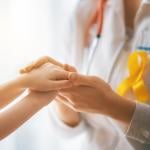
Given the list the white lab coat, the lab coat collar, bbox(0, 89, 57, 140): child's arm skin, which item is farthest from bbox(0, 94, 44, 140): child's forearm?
the lab coat collar

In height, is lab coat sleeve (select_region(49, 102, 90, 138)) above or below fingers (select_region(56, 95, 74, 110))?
below

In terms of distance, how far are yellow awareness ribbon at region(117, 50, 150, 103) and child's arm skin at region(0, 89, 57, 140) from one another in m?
0.20

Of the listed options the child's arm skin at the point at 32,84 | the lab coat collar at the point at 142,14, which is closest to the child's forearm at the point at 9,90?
the child's arm skin at the point at 32,84

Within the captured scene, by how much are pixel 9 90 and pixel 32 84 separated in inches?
1.8

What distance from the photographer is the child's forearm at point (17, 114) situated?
540mm

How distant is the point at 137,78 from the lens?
745mm

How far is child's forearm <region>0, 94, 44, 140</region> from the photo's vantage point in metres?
0.54

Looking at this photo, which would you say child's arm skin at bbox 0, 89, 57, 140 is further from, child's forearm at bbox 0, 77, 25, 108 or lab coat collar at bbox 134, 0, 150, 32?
lab coat collar at bbox 134, 0, 150, 32

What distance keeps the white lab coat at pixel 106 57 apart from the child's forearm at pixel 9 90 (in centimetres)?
21

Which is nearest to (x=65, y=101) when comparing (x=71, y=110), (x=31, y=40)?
(x=71, y=110)

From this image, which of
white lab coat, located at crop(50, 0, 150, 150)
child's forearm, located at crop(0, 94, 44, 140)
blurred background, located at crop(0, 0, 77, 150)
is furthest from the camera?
blurred background, located at crop(0, 0, 77, 150)

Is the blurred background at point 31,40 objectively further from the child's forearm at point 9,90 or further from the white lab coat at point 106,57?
the child's forearm at point 9,90

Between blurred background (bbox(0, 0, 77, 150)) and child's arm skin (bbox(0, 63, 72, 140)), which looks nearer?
child's arm skin (bbox(0, 63, 72, 140))

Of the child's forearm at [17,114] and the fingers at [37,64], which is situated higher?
the fingers at [37,64]
